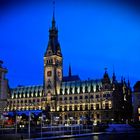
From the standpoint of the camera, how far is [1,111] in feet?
317

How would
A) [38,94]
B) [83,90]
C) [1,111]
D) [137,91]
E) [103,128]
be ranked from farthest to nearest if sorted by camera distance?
[38,94]
[83,90]
[137,91]
[1,111]
[103,128]

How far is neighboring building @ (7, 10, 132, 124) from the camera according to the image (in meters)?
140

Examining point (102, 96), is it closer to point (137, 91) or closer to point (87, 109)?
point (87, 109)

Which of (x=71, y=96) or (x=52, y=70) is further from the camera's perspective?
(x=52, y=70)

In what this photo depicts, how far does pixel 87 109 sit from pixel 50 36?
42.6 metres

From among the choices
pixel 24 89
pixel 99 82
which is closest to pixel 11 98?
pixel 24 89

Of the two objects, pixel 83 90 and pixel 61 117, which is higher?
pixel 83 90

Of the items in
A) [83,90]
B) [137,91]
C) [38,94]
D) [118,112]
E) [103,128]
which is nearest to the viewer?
[103,128]

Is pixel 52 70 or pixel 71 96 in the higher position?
pixel 52 70

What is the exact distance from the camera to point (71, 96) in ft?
491

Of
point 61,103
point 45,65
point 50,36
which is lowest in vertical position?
point 61,103

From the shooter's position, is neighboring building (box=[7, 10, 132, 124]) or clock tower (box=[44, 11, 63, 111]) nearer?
neighboring building (box=[7, 10, 132, 124])

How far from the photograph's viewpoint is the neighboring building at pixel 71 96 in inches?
5492

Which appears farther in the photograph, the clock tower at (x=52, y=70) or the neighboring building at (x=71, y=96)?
the clock tower at (x=52, y=70)
